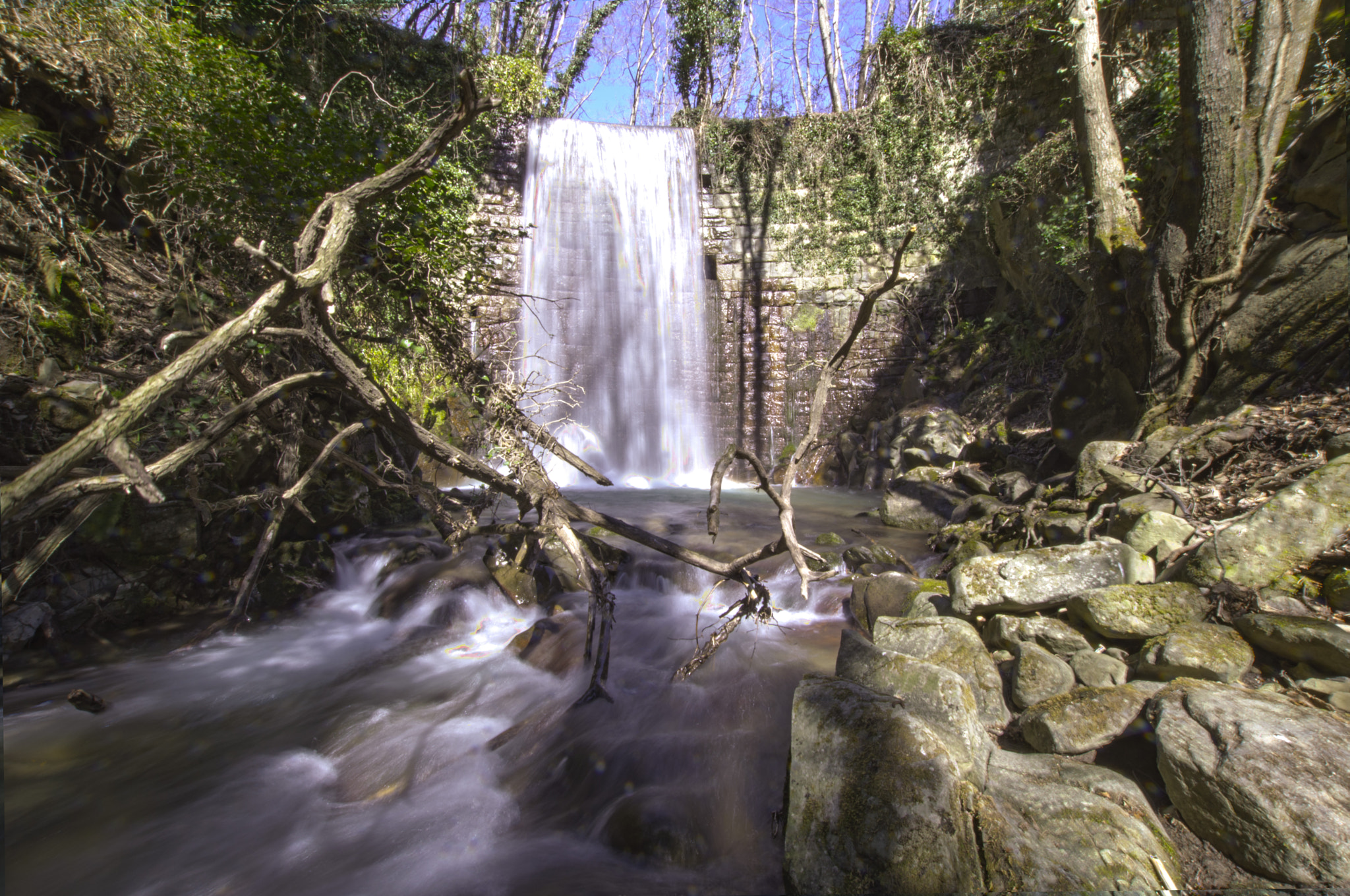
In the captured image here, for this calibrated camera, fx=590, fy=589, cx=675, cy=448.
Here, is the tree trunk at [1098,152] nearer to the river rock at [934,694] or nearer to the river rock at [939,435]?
the river rock at [939,435]

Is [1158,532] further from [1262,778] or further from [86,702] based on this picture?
[86,702]

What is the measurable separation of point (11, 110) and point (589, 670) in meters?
6.39

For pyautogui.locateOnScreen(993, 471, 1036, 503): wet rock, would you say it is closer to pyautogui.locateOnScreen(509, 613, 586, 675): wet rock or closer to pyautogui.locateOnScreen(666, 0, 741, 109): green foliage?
pyautogui.locateOnScreen(509, 613, 586, 675): wet rock

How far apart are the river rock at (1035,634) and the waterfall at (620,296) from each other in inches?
323

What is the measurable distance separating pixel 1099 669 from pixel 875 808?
161 centimetres

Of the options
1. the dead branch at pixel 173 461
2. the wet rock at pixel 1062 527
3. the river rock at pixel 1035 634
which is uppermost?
the dead branch at pixel 173 461

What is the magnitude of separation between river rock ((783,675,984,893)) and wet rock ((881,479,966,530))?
4.81 meters

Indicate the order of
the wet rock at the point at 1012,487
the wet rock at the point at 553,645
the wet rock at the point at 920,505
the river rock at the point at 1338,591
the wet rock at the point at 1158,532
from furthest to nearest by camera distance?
the wet rock at the point at 920,505 < the wet rock at the point at 1012,487 < the wet rock at the point at 553,645 < the wet rock at the point at 1158,532 < the river rock at the point at 1338,591

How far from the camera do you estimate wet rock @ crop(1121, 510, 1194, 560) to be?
3.30 m

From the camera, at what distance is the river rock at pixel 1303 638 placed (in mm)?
2299

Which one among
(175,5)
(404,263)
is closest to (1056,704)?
(404,263)

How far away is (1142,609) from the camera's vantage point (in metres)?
2.86

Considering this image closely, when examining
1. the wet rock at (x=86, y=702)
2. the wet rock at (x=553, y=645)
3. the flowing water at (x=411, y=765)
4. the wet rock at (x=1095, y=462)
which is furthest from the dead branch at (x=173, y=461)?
the wet rock at (x=1095, y=462)

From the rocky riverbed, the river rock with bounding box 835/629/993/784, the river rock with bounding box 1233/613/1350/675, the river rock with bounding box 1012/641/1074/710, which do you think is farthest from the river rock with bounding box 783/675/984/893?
the river rock with bounding box 1233/613/1350/675
